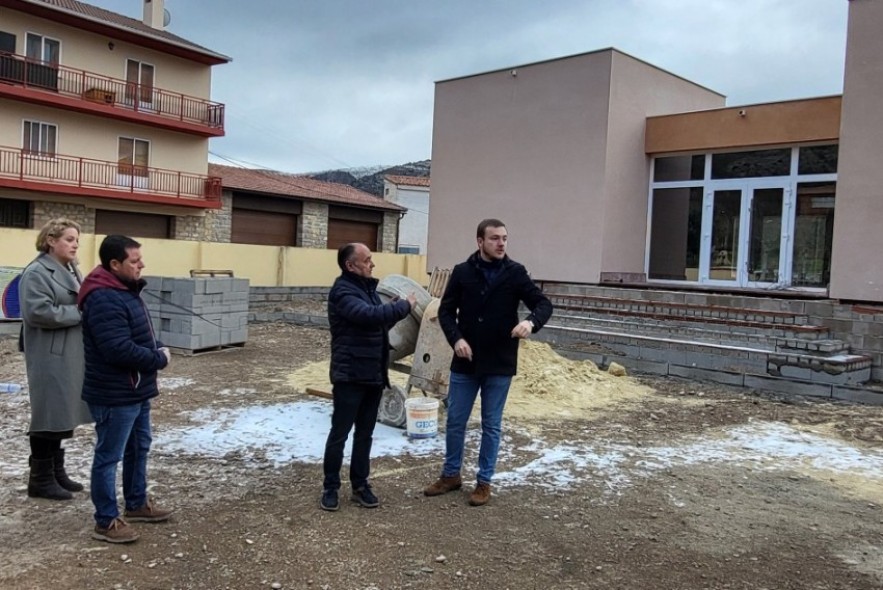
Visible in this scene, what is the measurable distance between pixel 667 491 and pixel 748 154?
1159 cm

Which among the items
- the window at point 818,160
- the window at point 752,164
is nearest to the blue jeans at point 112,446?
the window at point 818,160

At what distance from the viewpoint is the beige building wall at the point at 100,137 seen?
931 inches

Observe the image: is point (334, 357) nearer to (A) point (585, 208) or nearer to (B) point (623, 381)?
(B) point (623, 381)

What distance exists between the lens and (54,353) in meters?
4.14

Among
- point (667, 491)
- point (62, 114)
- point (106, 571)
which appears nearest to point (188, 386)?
point (106, 571)

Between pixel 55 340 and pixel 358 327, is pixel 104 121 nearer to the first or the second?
pixel 55 340

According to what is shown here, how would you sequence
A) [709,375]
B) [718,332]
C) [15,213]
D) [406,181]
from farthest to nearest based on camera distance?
1. [406,181]
2. [15,213]
3. [718,332]
4. [709,375]

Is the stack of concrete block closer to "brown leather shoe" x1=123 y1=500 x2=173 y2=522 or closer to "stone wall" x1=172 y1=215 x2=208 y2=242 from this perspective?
"brown leather shoe" x1=123 y1=500 x2=173 y2=522

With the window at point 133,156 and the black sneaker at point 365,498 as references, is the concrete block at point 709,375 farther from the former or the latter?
the window at point 133,156

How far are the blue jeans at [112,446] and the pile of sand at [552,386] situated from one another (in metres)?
4.02

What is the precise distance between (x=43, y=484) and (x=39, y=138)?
23.8 m

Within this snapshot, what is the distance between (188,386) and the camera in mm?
8500

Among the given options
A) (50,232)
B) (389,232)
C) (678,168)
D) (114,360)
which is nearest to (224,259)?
(678,168)

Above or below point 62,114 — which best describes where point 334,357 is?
below
